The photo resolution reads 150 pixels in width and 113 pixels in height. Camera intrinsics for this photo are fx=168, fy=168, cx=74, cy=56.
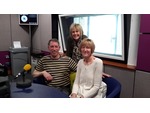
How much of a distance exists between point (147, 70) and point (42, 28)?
11.1 ft

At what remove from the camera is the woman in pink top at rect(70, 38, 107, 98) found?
1766 millimetres

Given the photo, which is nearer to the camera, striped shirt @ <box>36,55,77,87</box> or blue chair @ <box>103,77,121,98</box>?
blue chair @ <box>103,77,121,98</box>

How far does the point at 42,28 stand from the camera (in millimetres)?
4941

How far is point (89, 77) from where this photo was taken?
5.90ft

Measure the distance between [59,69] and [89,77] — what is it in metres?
0.52

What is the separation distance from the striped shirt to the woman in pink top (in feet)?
1.16

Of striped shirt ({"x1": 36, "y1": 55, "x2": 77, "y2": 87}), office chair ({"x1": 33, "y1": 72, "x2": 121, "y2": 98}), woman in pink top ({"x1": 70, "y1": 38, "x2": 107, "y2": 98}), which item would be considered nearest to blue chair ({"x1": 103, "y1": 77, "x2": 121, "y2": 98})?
office chair ({"x1": 33, "y1": 72, "x2": 121, "y2": 98})

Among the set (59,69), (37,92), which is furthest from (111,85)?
(37,92)

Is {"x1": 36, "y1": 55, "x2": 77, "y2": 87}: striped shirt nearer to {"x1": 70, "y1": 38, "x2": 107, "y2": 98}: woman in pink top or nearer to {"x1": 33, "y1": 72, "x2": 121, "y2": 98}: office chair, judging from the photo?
{"x1": 33, "y1": 72, "x2": 121, "y2": 98}: office chair

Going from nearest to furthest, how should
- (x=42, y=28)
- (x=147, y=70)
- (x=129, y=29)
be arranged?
(x=147, y=70), (x=129, y=29), (x=42, y=28)

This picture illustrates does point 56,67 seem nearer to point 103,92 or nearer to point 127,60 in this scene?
point 103,92

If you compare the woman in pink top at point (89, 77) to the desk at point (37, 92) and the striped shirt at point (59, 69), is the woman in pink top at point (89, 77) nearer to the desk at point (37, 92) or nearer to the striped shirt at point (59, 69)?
the desk at point (37, 92)

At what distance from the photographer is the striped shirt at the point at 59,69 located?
2.18 metres
